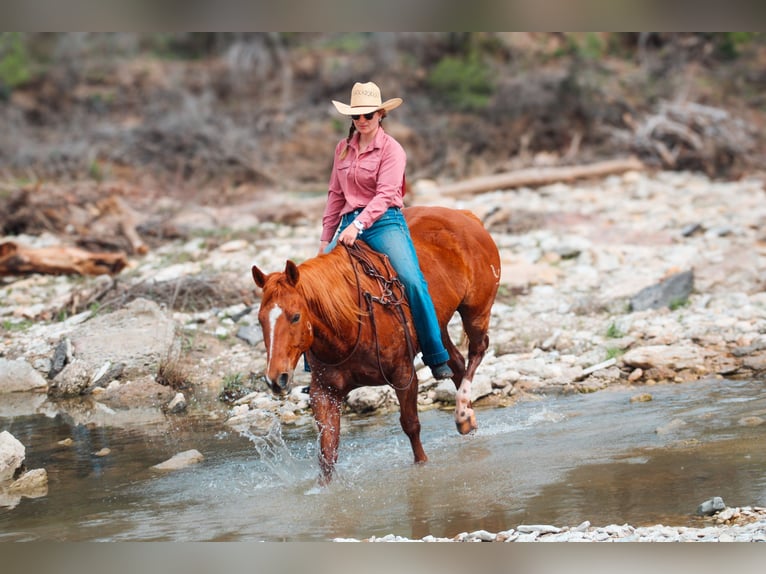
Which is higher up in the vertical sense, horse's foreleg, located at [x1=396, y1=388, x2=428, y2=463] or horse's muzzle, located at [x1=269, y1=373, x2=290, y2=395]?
horse's muzzle, located at [x1=269, y1=373, x2=290, y2=395]

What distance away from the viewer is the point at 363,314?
5.19 m

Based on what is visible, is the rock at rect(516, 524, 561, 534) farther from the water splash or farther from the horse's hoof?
the water splash

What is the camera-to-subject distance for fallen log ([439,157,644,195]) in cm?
1380

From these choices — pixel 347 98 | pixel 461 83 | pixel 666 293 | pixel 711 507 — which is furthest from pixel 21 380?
pixel 461 83

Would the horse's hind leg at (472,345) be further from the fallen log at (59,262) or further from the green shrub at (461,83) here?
the green shrub at (461,83)

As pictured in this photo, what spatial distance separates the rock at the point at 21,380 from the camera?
806 cm

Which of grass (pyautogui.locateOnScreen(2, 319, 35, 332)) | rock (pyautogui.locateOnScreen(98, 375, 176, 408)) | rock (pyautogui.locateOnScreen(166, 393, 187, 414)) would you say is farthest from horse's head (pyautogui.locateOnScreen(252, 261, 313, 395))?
grass (pyautogui.locateOnScreen(2, 319, 35, 332))

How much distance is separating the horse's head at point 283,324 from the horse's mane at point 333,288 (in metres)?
0.10

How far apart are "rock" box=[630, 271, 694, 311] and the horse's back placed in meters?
2.57

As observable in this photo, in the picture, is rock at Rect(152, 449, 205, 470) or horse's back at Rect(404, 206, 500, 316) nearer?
horse's back at Rect(404, 206, 500, 316)

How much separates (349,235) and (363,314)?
0.47 m

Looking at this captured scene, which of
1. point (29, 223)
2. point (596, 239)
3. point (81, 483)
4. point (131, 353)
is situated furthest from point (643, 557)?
point (29, 223)

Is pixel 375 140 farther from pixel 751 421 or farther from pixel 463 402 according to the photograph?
pixel 751 421

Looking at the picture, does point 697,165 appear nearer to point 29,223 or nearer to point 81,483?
point 29,223
